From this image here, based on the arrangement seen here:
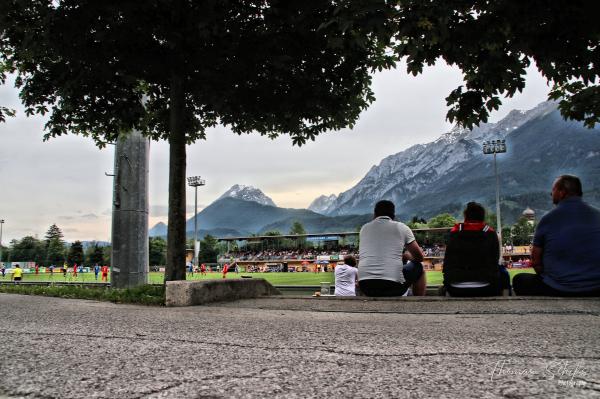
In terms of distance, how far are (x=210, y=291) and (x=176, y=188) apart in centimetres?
248

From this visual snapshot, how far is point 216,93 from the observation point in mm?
8500

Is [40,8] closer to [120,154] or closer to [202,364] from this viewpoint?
[120,154]

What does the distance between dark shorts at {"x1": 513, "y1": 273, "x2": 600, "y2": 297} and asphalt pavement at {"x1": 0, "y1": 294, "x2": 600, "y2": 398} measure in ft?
0.69

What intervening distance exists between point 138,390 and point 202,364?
0.59m

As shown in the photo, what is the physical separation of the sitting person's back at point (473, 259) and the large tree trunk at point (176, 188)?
5024mm

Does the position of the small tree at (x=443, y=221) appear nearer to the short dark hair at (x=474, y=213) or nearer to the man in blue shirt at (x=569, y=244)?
the short dark hair at (x=474, y=213)

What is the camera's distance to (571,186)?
557 cm

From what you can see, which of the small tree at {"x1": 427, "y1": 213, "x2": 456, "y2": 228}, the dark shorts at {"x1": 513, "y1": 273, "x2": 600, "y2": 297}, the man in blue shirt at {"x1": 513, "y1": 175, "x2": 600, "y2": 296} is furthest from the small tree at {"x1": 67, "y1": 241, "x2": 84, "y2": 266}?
the man in blue shirt at {"x1": 513, "y1": 175, "x2": 600, "y2": 296}

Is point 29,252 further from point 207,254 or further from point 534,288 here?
point 534,288

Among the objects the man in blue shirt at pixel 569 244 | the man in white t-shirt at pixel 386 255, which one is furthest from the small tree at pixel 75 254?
the man in blue shirt at pixel 569 244

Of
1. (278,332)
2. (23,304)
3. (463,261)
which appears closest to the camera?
(278,332)

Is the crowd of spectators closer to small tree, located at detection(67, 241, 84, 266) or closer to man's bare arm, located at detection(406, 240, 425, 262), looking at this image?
small tree, located at detection(67, 241, 84, 266)

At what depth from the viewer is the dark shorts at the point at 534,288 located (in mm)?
5660

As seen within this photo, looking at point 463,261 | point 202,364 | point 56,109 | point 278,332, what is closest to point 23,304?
point 56,109
